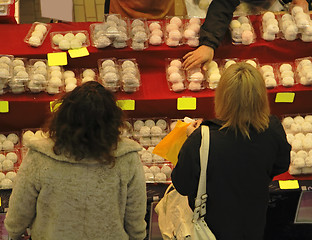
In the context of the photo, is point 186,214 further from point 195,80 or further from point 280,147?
point 195,80

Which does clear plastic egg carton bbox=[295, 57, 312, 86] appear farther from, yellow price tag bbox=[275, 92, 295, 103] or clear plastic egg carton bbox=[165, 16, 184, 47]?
clear plastic egg carton bbox=[165, 16, 184, 47]

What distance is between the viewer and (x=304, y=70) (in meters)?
3.84

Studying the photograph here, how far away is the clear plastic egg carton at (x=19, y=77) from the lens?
3.53m

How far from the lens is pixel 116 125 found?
2197 millimetres

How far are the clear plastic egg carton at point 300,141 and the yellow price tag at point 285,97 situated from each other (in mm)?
153

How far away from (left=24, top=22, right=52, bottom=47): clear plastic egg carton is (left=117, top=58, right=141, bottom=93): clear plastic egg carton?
641mm

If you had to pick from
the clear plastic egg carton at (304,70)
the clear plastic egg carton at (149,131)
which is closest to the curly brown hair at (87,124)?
the clear plastic egg carton at (149,131)

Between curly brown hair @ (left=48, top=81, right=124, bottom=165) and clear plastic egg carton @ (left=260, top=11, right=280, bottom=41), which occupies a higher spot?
clear plastic egg carton @ (left=260, top=11, right=280, bottom=41)

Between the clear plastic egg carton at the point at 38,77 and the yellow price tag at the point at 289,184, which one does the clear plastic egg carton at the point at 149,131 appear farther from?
the yellow price tag at the point at 289,184

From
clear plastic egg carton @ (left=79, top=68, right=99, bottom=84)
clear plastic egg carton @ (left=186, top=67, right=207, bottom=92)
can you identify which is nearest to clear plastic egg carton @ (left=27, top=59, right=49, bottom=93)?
clear plastic egg carton @ (left=79, top=68, right=99, bottom=84)

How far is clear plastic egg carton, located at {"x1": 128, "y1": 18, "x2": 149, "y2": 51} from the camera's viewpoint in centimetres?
377

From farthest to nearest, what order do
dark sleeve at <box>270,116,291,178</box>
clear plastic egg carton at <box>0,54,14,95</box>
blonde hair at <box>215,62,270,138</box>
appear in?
1. clear plastic egg carton at <box>0,54,14,95</box>
2. dark sleeve at <box>270,116,291,178</box>
3. blonde hair at <box>215,62,270,138</box>

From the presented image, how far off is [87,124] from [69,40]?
1804 millimetres

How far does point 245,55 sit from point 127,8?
122cm
